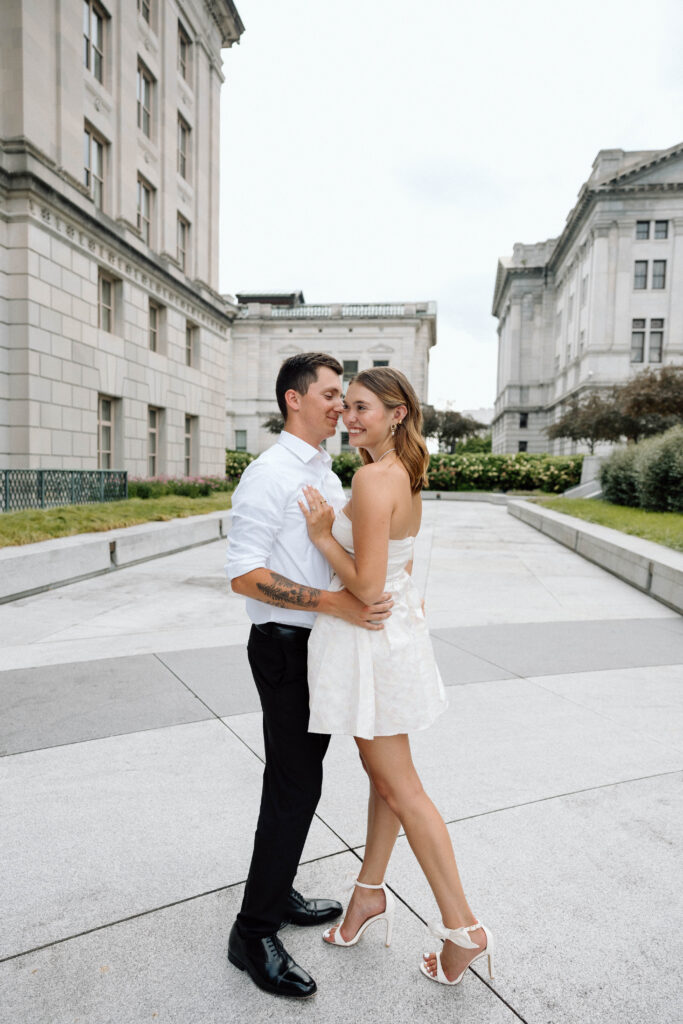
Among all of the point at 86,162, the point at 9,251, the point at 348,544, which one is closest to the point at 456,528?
the point at 9,251

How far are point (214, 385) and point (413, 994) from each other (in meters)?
27.1

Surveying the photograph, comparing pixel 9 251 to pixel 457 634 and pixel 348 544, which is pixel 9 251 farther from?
pixel 348 544

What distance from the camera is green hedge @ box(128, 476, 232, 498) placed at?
723 inches

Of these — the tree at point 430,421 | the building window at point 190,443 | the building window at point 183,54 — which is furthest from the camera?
the tree at point 430,421

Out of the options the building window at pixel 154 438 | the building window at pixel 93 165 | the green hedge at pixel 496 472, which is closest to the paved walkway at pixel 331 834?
the building window at pixel 93 165

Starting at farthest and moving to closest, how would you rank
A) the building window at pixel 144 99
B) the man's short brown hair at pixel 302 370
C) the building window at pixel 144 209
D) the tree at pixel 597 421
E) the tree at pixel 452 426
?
the tree at pixel 452 426, the tree at pixel 597 421, the building window at pixel 144 209, the building window at pixel 144 99, the man's short brown hair at pixel 302 370

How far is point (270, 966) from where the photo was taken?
207cm

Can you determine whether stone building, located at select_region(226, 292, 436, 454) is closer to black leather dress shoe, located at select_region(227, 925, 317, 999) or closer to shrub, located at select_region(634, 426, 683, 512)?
shrub, located at select_region(634, 426, 683, 512)

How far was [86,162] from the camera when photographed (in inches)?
737

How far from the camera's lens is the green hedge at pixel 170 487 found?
18.4 m

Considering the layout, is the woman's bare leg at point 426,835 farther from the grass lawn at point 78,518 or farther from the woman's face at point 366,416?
the grass lawn at point 78,518

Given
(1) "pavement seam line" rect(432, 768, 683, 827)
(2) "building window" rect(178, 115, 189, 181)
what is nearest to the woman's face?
(1) "pavement seam line" rect(432, 768, 683, 827)

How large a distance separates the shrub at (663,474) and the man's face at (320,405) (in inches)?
551

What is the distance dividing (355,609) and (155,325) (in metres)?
23.3
